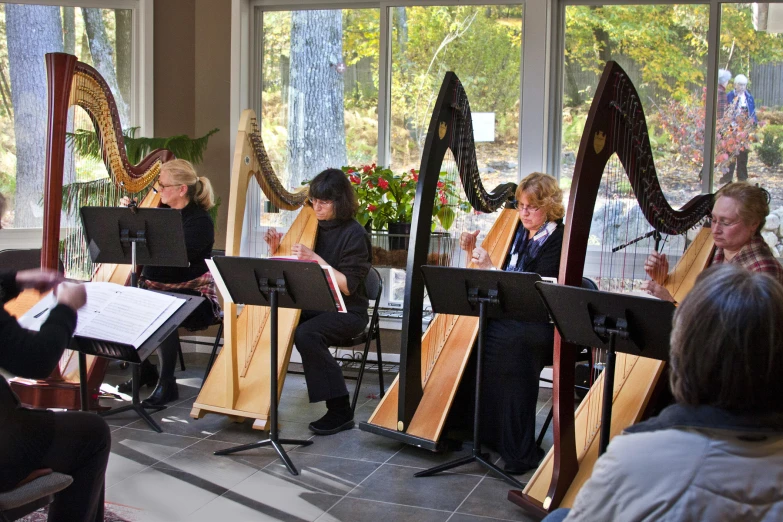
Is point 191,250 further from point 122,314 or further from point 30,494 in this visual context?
point 30,494

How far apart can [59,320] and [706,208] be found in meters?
2.67

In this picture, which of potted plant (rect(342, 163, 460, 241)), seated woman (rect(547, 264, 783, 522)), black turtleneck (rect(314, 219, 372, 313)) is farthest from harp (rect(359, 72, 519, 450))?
seated woman (rect(547, 264, 783, 522))

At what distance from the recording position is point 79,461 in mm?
2379

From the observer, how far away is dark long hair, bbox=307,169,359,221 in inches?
169

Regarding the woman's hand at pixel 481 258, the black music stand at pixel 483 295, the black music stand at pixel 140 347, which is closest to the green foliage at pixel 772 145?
the woman's hand at pixel 481 258

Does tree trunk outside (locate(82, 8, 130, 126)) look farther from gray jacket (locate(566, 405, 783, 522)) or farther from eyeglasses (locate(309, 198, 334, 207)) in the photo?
gray jacket (locate(566, 405, 783, 522))

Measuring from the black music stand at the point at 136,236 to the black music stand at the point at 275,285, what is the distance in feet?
1.90

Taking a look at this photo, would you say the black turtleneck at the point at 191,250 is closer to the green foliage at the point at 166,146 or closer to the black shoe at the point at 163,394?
the black shoe at the point at 163,394

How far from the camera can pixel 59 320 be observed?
2.32 metres

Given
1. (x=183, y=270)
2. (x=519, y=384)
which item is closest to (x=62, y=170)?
(x=183, y=270)

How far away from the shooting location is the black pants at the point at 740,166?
5031 mm

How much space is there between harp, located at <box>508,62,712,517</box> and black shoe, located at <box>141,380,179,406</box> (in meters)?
2.22

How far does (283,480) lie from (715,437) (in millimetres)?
2450

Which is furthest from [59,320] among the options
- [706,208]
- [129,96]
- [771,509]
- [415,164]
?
[129,96]
